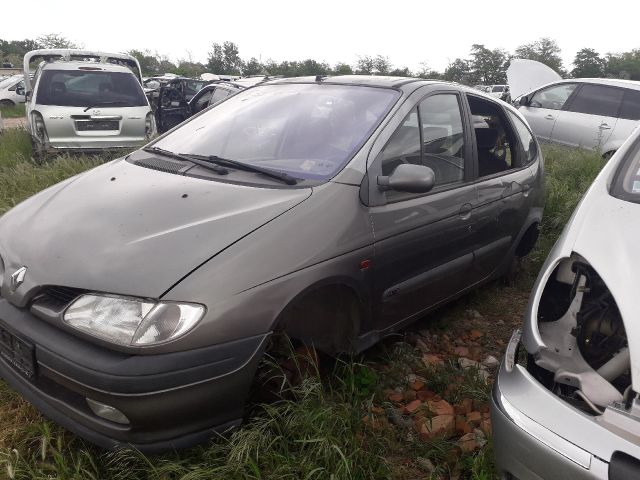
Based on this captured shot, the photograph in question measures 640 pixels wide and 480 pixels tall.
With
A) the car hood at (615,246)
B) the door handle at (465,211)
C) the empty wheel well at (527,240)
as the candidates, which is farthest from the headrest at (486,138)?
the car hood at (615,246)

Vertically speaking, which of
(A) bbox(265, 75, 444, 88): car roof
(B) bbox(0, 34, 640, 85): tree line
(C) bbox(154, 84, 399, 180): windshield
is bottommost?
(B) bbox(0, 34, 640, 85): tree line

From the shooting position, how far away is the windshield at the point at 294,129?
2.70 metres

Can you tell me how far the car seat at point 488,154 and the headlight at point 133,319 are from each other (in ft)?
7.18

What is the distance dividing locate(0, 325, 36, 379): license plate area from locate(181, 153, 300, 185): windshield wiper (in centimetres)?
122

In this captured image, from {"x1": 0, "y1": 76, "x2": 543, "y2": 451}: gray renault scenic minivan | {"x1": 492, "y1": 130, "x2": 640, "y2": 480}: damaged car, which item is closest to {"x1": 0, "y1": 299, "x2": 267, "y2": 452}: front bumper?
{"x1": 0, "y1": 76, "x2": 543, "y2": 451}: gray renault scenic minivan

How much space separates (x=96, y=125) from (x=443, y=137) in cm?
573

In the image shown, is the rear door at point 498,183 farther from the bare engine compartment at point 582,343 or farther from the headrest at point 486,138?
the bare engine compartment at point 582,343

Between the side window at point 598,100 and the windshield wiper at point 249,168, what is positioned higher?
the windshield wiper at point 249,168

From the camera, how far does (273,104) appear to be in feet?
10.6

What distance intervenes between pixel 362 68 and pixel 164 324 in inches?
1247

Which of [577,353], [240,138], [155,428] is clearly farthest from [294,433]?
[240,138]

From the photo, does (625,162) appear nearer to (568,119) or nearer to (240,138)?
(240,138)

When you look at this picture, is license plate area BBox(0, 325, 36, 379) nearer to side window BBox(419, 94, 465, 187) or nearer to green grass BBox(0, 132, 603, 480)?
green grass BBox(0, 132, 603, 480)

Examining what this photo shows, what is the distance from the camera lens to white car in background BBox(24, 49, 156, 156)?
716 centimetres
